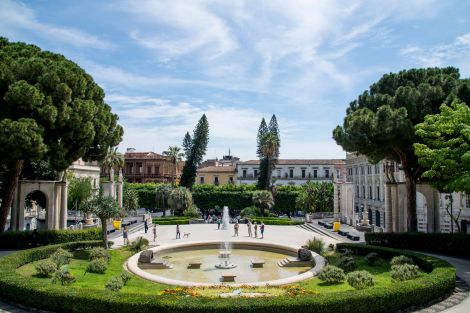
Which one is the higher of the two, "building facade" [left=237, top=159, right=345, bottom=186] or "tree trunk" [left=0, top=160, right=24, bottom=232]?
"building facade" [left=237, top=159, right=345, bottom=186]

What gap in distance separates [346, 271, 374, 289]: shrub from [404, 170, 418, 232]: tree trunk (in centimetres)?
1469

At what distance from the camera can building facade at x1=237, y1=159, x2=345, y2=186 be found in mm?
84188

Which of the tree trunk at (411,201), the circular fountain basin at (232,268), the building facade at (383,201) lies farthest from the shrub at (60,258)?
the building facade at (383,201)

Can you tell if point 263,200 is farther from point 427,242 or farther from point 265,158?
point 427,242

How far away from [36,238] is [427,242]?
24.1 meters

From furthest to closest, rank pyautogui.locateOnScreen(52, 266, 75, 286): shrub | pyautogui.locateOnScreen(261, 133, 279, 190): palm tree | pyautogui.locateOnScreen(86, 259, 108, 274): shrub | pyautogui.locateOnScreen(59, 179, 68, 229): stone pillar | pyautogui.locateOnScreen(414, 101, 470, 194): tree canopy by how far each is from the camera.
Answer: pyautogui.locateOnScreen(261, 133, 279, 190): palm tree, pyautogui.locateOnScreen(59, 179, 68, 229): stone pillar, pyautogui.locateOnScreen(414, 101, 470, 194): tree canopy, pyautogui.locateOnScreen(86, 259, 108, 274): shrub, pyautogui.locateOnScreen(52, 266, 75, 286): shrub

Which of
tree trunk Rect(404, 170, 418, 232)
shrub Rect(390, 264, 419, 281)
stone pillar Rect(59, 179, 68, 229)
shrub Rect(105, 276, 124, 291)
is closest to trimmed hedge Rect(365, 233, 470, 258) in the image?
tree trunk Rect(404, 170, 418, 232)

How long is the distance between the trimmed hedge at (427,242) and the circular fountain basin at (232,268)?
237 inches

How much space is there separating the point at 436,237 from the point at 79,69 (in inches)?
978

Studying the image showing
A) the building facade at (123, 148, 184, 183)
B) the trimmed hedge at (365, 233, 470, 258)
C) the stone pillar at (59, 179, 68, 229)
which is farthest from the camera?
the building facade at (123, 148, 184, 183)

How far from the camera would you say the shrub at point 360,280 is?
49.3 feet

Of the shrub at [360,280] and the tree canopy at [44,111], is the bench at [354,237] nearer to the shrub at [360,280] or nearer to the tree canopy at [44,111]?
the shrub at [360,280]

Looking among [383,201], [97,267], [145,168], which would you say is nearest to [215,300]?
[97,267]

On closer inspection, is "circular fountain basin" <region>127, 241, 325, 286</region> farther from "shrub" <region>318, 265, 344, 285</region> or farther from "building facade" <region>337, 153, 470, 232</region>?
"building facade" <region>337, 153, 470, 232</region>
